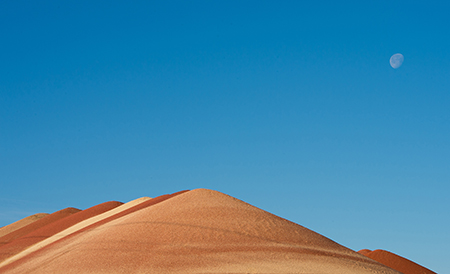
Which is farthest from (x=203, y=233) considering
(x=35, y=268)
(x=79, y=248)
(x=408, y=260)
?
(x=408, y=260)

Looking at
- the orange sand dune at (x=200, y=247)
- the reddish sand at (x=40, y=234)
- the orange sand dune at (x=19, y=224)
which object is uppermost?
the orange sand dune at (x=19, y=224)

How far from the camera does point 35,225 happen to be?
64750mm

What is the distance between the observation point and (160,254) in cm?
2495

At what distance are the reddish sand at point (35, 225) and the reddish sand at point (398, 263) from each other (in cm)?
4885

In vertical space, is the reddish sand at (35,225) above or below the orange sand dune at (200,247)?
above

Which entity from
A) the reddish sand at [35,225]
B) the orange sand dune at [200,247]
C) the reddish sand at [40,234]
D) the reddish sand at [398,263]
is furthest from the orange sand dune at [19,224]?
the reddish sand at [398,263]

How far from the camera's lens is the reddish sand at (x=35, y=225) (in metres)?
61.3

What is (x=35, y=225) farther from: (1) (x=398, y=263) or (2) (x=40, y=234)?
(1) (x=398, y=263)

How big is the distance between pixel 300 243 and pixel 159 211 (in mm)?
11567

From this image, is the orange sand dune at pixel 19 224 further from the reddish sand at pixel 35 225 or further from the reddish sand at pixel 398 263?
the reddish sand at pixel 398 263

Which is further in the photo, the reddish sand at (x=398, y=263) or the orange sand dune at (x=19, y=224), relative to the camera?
the orange sand dune at (x=19, y=224)

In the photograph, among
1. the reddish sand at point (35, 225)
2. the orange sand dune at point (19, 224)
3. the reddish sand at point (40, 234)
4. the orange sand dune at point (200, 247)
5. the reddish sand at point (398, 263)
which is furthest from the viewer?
the orange sand dune at point (19, 224)

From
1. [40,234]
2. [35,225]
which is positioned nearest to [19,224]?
[35,225]

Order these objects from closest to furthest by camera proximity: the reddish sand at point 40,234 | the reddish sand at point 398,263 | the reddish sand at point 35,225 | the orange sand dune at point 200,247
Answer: the orange sand dune at point 200,247, the reddish sand at point 40,234, the reddish sand at point 398,263, the reddish sand at point 35,225
